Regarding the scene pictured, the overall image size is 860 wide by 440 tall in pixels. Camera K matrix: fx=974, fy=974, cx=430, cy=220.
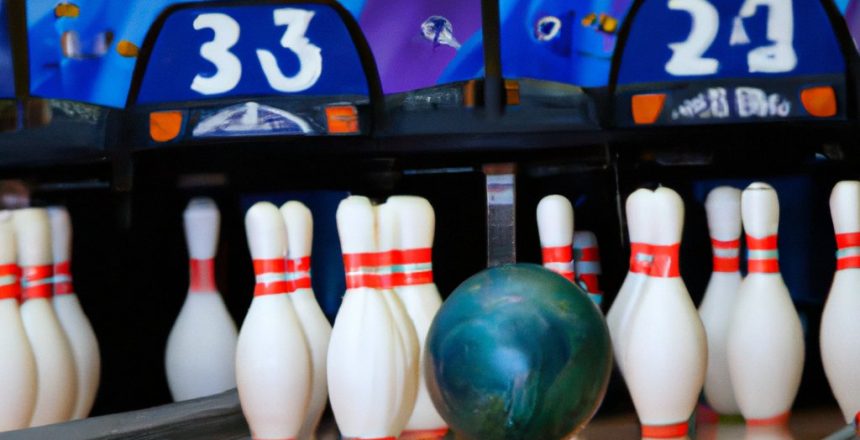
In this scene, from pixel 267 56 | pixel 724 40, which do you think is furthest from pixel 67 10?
pixel 724 40

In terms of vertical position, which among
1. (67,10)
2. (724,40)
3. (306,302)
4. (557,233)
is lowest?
(306,302)

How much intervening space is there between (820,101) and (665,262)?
482 mm

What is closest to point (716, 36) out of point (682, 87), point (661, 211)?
point (682, 87)

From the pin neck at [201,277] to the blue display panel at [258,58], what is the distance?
404 mm

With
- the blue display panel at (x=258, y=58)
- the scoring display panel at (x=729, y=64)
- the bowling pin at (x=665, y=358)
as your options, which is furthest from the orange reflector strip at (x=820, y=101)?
the blue display panel at (x=258, y=58)

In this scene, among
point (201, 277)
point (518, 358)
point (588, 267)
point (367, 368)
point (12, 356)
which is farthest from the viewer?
point (588, 267)

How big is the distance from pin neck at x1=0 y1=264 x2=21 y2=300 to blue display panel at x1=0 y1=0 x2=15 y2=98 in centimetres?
36

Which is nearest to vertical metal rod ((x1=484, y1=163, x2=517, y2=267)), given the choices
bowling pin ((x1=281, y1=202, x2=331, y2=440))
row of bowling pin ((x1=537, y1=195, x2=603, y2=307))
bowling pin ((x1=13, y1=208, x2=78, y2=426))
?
row of bowling pin ((x1=537, y1=195, x2=603, y2=307))

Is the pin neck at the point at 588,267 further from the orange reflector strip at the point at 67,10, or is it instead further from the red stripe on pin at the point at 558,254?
the orange reflector strip at the point at 67,10

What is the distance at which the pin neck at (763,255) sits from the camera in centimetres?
206

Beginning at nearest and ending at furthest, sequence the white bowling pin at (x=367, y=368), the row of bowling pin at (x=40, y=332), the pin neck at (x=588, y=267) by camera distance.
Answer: the white bowling pin at (x=367, y=368) < the row of bowling pin at (x=40, y=332) < the pin neck at (x=588, y=267)

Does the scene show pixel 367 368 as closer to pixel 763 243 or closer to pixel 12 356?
pixel 12 356

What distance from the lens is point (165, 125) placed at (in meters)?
2.04

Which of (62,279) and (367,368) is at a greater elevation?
(62,279)
